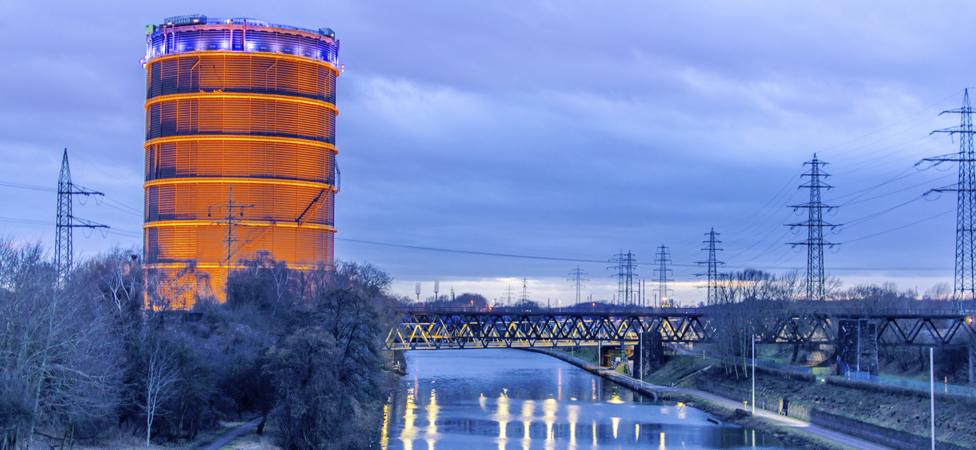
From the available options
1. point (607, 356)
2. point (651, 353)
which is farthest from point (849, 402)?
point (607, 356)

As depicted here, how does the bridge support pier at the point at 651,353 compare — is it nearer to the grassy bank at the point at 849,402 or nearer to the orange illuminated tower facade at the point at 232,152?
the grassy bank at the point at 849,402

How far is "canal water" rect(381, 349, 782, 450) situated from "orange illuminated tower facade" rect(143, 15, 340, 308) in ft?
63.9

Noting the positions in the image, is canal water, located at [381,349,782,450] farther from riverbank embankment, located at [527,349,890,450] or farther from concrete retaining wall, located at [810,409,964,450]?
concrete retaining wall, located at [810,409,964,450]

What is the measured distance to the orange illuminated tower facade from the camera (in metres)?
96.6

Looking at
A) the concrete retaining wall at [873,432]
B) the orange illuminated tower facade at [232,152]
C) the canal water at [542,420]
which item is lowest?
the canal water at [542,420]

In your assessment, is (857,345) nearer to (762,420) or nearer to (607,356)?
(762,420)

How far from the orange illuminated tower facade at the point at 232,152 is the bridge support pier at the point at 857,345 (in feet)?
150

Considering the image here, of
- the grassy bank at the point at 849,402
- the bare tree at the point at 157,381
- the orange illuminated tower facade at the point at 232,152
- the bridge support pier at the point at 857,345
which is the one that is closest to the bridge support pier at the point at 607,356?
the grassy bank at the point at 849,402

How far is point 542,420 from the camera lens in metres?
78.2

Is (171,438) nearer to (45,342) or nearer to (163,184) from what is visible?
(45,342)

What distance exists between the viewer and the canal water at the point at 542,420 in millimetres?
65625

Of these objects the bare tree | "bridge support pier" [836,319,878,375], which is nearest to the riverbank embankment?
"bridge support pier" [836,319,878,375]

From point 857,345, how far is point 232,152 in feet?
179

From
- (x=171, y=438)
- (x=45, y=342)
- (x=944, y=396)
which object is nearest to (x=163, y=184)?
(x=171, y=438)
